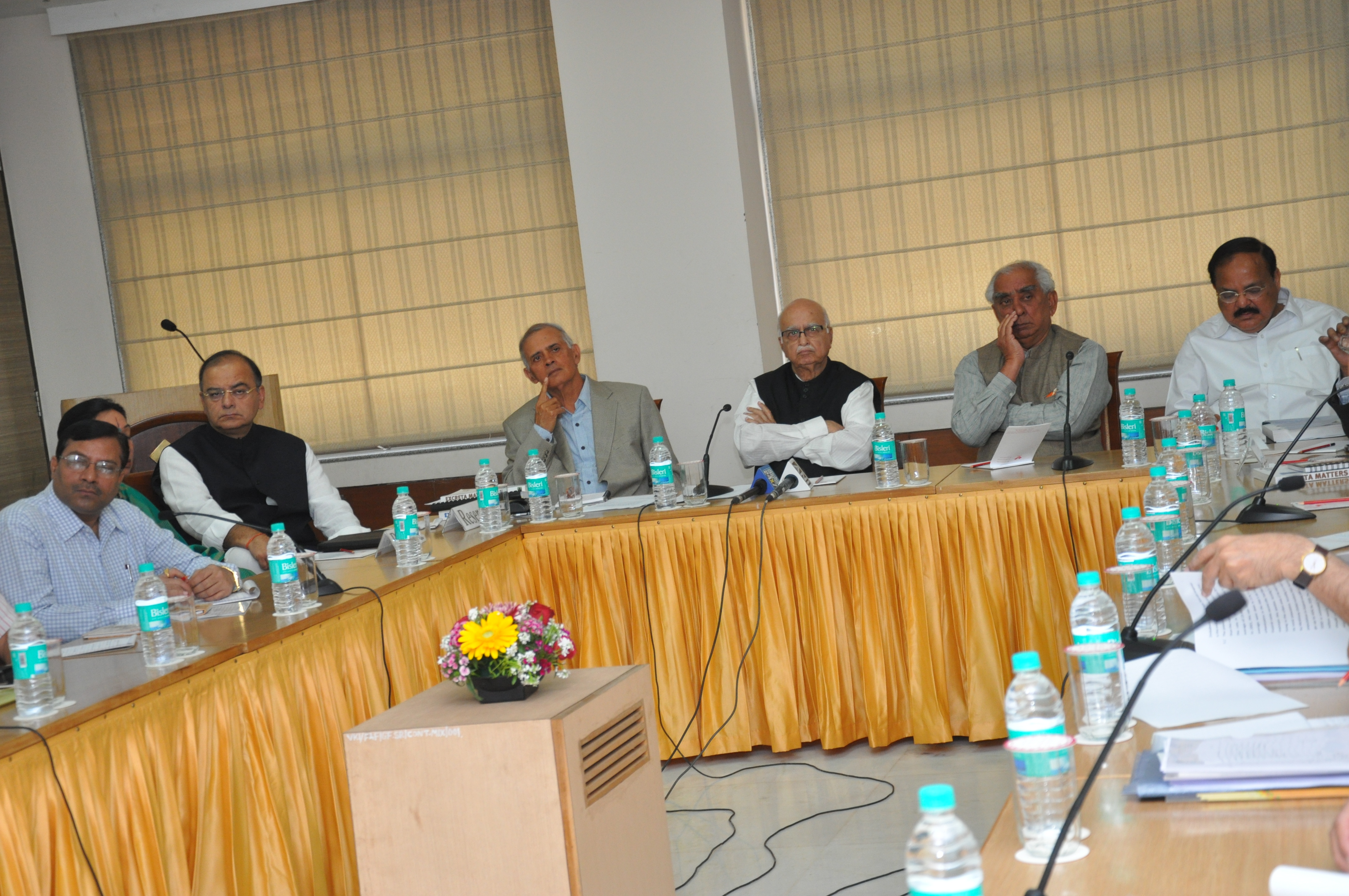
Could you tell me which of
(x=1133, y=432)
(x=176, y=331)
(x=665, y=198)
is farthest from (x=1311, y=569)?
(x=176, y=331)

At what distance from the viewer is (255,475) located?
3.98m

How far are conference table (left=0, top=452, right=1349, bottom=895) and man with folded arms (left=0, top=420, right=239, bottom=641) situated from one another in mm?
392

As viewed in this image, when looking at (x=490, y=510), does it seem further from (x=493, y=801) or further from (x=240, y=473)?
(x=493, y=801)

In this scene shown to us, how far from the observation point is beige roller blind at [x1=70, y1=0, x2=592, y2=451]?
18.1 feet

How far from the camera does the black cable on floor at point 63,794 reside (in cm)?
168

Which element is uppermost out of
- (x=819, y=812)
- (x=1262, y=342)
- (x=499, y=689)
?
(x=1262, y=342)

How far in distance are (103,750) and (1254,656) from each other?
5.31ft

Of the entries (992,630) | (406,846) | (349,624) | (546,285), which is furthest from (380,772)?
(546,285)

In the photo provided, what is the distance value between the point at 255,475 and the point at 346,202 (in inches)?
83.7

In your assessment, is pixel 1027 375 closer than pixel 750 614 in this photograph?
No

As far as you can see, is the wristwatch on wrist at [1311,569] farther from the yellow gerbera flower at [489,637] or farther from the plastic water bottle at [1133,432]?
the plastic water bottle at [1133,432]

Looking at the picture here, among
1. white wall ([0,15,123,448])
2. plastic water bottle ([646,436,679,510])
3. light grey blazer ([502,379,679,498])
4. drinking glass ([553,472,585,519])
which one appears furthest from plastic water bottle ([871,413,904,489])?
white wall ([0,15,123,448])

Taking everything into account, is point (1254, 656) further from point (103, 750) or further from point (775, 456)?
point (775, 456)

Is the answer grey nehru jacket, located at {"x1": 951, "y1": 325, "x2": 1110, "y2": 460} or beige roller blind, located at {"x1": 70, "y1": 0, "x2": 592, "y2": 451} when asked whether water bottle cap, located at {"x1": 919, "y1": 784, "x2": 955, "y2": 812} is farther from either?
beige roller blind, located at {"x1": 70, "y1": 0, "x2": 592, "y2": 451}
